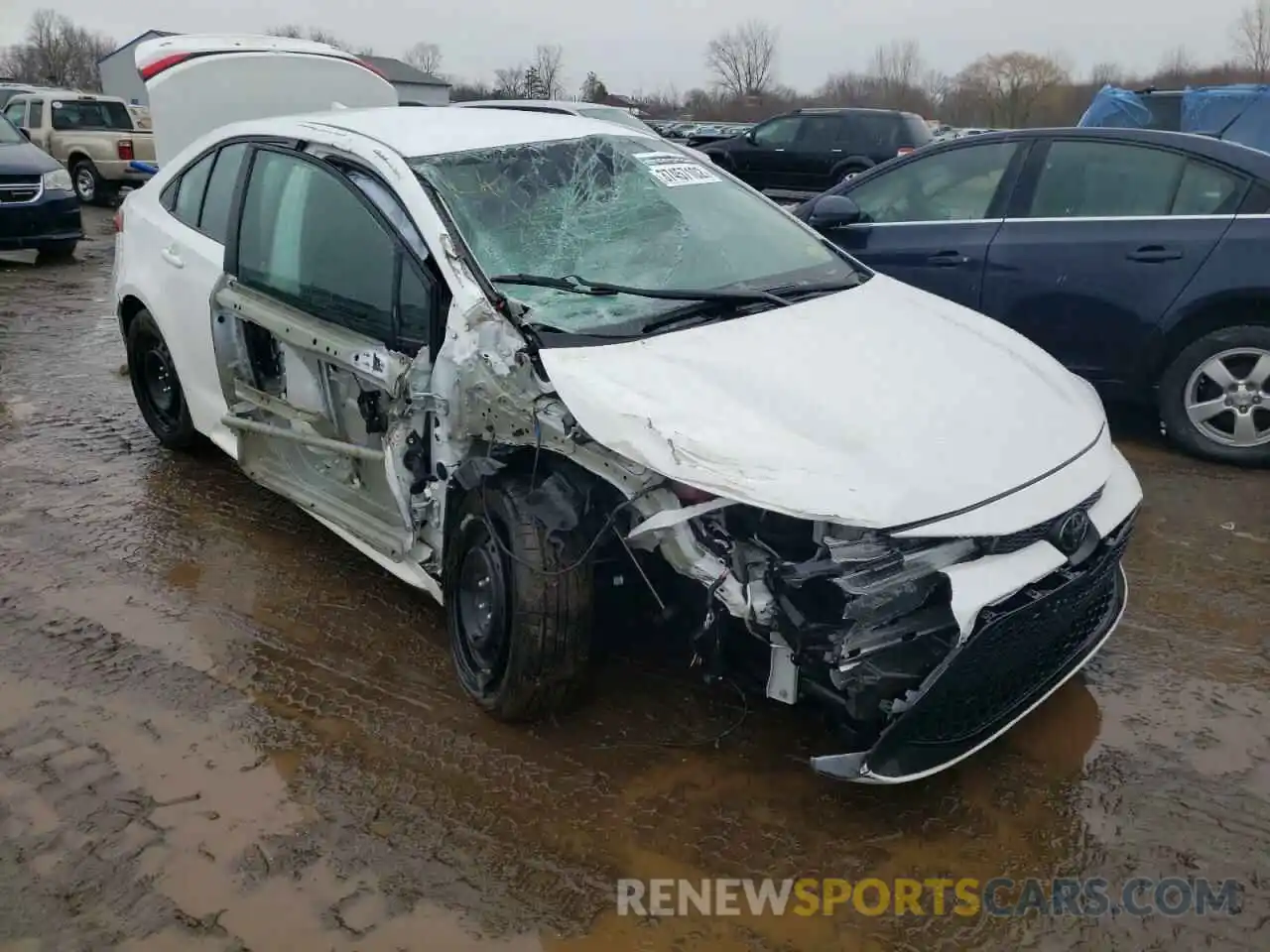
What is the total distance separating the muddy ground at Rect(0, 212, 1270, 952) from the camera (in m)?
2.49

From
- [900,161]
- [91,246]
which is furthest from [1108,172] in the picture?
[91,246]

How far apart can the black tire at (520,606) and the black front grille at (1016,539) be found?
1071 mm

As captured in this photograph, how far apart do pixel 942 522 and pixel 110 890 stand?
2.22m

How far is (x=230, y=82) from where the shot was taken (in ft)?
18.7

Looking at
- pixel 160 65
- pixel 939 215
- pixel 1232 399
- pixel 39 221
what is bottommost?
pixel 39 221

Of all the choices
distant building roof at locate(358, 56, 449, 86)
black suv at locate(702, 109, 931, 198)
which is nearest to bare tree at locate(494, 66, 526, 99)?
distant building roof at locate(358, 56, 449, 86)

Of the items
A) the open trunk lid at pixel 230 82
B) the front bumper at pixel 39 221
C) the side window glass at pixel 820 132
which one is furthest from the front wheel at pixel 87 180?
the open trunk lid at pixel 230 82

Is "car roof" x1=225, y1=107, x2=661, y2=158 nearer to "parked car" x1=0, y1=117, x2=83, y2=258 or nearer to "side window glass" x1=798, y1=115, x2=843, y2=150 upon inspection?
"parked car" x1=0, y1=117, x2=83, y2=258

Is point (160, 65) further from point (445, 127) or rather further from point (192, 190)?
point (445, 127)

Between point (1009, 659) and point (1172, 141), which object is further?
point (1172, 141)

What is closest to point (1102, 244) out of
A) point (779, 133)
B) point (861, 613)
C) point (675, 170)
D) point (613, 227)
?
point (675, 170)

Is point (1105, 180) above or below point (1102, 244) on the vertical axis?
above

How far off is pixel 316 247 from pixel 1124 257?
12.9 feet

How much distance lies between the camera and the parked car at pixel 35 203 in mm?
10969
